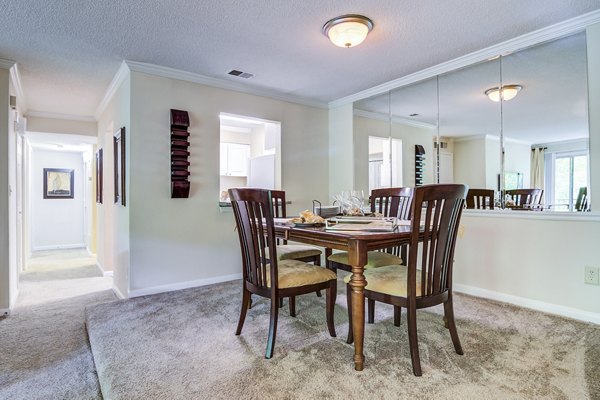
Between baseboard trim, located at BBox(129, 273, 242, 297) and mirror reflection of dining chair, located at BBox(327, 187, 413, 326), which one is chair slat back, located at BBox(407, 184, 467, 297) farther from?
baseboard trim, located at BBox(129, 273, 242, 297)

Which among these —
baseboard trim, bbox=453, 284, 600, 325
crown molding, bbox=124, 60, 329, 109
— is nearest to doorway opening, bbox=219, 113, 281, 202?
crown molding, bbox=124, 60, 329, 109

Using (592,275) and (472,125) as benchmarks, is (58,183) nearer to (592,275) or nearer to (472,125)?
(472,125)

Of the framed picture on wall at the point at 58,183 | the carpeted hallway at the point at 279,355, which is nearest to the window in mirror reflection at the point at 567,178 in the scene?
the carpeted hallway at the point at 279,355

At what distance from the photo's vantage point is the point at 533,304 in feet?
8.64

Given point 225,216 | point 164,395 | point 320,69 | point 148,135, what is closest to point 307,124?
point 320,69

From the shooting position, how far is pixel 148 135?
312cm

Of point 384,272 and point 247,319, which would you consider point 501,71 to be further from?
point 247,319

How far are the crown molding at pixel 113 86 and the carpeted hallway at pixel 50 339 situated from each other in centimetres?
214

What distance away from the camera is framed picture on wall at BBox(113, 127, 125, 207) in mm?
3167

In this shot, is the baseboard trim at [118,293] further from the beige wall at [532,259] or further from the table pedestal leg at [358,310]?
the beige wall at [532,259]

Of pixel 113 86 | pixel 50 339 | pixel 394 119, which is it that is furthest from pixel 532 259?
pixel 113 86

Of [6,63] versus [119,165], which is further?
[119,165]

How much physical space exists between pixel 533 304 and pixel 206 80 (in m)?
3.60

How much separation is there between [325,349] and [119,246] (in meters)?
2.49
